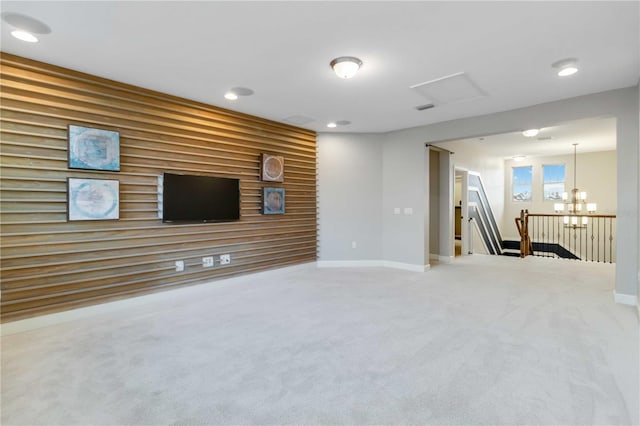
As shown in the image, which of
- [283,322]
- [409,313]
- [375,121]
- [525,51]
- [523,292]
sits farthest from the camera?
[375,121]

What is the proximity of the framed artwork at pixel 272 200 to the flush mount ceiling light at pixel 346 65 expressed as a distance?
2598mm

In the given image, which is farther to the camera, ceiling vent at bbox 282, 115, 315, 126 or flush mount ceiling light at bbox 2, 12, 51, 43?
ceiling vent at bbox 282, 115, 315, 126

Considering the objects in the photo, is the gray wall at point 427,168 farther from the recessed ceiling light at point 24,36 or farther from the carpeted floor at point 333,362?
the recessed ceiling light at point 24,36

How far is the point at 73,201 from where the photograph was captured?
A: 336 centimetres

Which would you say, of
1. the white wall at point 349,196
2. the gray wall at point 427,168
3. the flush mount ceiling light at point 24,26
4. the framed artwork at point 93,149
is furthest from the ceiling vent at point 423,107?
the flush mount ceiling light at point 24,26

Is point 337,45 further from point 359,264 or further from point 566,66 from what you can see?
point 359,264

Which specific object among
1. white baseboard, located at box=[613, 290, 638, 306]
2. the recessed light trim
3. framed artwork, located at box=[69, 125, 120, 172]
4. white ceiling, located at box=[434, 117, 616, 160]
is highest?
white ceiling, located at box=[434, 117, 616, 160]

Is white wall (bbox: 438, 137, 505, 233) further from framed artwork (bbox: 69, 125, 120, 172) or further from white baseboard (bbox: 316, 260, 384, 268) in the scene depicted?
framed artwork (bbox: 69, 125, 120, 172)

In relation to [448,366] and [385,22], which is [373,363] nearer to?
[448,366]

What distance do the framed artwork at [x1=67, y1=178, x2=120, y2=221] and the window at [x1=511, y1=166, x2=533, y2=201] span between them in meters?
11.5

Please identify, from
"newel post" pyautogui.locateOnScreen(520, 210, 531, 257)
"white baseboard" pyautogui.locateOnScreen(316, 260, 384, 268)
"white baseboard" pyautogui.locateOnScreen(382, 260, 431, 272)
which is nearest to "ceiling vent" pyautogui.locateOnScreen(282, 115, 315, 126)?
"white baseboard" pyautogui.locateOnScreen(316, 260, 384, 268)

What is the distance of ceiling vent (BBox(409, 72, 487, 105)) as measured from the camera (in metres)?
3.65

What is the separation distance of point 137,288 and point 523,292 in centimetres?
517

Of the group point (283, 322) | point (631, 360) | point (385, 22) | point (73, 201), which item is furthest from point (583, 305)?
point (73, 201)
